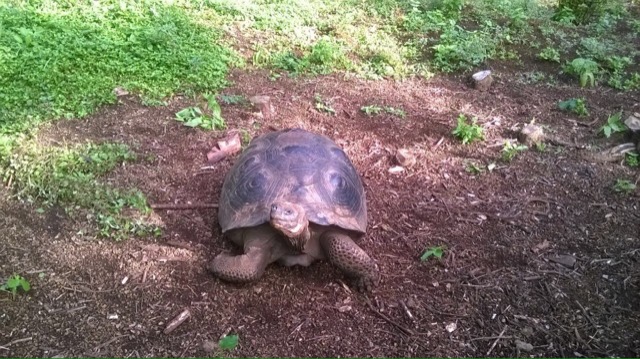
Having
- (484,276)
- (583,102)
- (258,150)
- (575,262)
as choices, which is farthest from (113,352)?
(583,102)

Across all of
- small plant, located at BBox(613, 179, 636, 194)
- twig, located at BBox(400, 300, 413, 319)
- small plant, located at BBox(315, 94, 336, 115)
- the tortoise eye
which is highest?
the tortoise eye

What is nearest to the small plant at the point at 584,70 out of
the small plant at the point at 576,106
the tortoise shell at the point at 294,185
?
the small plant at the point at 576,106

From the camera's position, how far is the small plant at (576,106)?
17.7 feet

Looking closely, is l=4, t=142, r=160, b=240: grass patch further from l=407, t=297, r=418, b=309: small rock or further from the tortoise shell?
l=407, t=297, r=418, b=309: small rock

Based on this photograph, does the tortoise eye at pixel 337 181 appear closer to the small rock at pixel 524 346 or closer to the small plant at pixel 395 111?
the small rock at pixel 524 346

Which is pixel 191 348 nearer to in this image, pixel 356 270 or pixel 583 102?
pixel 356 270

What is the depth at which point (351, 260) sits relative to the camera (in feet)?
10.6

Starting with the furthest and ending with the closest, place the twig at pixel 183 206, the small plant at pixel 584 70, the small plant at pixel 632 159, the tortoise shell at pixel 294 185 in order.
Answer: the small plant at pixel 584 70 → the small plant at pixel 632 159 → the twig at pixel 183 206 → the tortoise shell at pixel 294 185

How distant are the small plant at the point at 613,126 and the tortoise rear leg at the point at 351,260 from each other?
9.20 feet

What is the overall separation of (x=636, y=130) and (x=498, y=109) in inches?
48.2

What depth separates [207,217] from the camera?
3.85 metres

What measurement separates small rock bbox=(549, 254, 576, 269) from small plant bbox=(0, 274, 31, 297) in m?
3.14

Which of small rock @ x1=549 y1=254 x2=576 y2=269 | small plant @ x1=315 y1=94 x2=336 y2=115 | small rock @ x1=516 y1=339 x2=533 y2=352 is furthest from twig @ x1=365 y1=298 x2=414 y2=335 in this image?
small plant @ x1=315 y1=94 x2=336 y2=115

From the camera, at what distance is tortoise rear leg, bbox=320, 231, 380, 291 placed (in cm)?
325
